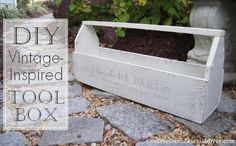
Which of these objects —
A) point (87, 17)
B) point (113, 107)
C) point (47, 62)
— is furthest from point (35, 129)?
point (87, 17)

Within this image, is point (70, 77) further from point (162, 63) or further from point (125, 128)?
point (125, 128)

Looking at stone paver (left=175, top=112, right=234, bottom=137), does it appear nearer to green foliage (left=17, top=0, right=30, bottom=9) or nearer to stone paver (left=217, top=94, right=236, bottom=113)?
stone paver (left=217, top=94, right=236, bottom=113)

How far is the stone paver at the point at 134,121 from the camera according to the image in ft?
3.99

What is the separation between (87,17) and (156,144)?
2126 mm

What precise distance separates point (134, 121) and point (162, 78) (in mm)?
256

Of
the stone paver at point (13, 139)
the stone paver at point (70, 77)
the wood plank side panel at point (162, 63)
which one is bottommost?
the stone paver at point (13, 139)

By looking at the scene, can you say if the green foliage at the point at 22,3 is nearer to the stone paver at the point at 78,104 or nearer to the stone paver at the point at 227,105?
the stone paver at the point at 78,104

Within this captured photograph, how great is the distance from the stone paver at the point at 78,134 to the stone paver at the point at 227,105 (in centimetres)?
65

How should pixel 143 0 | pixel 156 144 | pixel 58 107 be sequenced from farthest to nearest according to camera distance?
pixel 143 0
pixel 58 107
pixel 156 144

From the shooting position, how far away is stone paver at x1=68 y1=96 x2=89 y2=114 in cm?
145

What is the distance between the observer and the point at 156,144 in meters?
1.12

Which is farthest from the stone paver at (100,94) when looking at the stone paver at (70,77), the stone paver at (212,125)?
the stone paver at (212,125)

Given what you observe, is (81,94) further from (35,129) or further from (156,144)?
(156,144)

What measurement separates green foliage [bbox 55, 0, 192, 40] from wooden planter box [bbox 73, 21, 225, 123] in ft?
2.05
